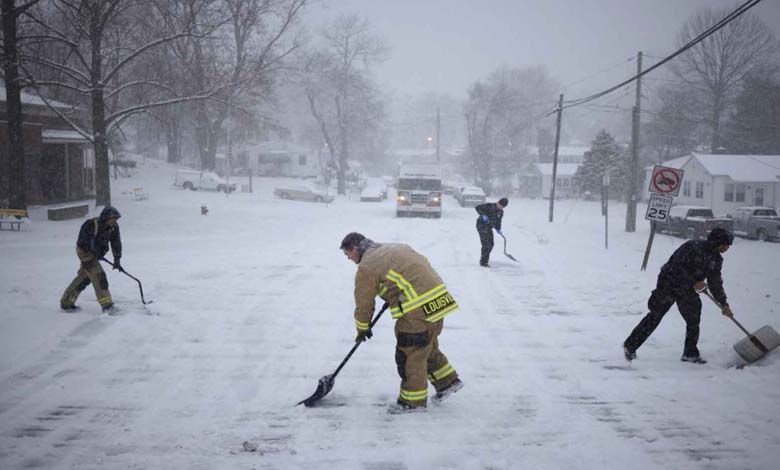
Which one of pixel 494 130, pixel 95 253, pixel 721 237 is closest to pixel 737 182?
pixel 494 130

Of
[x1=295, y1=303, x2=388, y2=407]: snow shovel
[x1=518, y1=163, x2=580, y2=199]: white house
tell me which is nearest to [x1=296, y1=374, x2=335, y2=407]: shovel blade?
[x1=295, y1=303, x2=388, y2=407]: snow shovel

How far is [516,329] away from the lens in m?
8.41

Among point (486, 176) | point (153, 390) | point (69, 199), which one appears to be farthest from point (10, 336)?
point (486, 176)

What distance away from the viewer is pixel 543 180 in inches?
2331

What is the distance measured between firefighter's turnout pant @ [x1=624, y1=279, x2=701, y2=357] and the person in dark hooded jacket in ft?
23.7

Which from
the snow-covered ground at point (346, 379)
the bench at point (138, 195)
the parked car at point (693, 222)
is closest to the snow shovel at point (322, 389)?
the snow-covered ground at point (346, 379)

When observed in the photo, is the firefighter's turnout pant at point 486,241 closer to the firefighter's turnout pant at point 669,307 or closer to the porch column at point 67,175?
the firefighter's turnout pant at point 669,307

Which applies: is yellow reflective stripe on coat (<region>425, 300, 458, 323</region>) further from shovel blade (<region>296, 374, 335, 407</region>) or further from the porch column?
the porch column

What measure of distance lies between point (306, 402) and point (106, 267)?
896cm

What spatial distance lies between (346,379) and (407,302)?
1.70 meters

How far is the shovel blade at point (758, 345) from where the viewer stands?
636cm

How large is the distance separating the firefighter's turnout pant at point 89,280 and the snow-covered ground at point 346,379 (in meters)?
0.28

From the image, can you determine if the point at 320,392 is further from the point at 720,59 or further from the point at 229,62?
the point at 720,59

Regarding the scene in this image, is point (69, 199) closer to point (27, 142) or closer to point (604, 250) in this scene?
point (27, 142)
